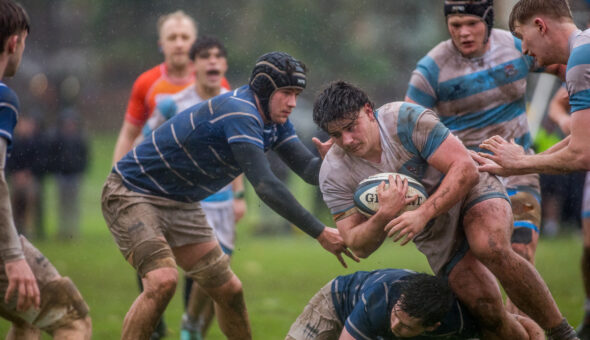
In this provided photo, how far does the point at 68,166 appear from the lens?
12945mm

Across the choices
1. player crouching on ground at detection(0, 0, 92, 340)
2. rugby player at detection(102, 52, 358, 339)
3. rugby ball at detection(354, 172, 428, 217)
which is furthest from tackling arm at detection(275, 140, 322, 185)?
player crouching on ground at detection(0, 0, 92, 340)

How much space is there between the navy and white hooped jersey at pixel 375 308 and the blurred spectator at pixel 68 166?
843 cm

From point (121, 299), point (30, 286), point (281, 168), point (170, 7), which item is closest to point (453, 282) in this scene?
point (30, 286)

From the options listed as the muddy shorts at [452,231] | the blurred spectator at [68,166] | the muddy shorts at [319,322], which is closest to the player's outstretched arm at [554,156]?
the muddy shorts at [452,231]

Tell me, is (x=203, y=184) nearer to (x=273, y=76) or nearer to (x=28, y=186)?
(x=273, y=76)

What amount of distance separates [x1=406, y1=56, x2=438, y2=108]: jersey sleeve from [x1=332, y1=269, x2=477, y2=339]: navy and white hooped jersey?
4.32 feet

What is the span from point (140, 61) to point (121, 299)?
46.1 feet

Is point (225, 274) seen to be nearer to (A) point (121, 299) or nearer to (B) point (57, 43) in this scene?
(A) point (121, 299)

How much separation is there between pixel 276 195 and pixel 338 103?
638 mm

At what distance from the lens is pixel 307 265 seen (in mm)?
10656

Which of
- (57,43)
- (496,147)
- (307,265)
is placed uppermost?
(57,43)

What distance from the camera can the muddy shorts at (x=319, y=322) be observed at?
470cm

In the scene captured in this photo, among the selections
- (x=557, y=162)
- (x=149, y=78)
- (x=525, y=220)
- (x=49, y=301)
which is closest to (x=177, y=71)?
(x=149, y=78)

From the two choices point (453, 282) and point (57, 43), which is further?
point (57, 43)
